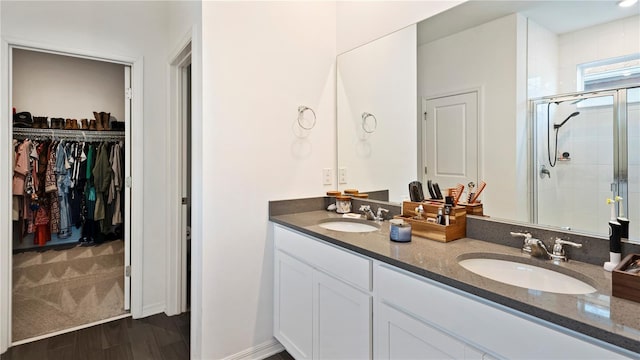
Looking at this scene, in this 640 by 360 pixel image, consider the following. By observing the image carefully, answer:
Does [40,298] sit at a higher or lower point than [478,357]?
lower

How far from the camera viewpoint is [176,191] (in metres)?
2.63

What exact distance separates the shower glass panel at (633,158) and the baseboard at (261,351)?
1.89 metres

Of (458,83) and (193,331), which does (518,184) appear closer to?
(458,83)

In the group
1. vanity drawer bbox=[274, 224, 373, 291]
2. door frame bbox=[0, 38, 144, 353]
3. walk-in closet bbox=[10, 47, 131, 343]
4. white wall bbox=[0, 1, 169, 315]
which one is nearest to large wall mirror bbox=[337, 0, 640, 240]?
vanity drawer bbox=[274, 224, 373, 291]

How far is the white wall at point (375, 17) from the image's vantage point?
5.90ft

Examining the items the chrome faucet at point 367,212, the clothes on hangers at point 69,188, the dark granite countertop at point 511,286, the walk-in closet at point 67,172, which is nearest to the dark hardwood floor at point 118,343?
the walk-in closet at point 67,172

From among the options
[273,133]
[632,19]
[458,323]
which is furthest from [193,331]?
[632,19]

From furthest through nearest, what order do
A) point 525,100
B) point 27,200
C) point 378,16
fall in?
point 27,200
point 378,16
point 525,100

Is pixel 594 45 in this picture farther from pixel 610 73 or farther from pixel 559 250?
pixel 559 250

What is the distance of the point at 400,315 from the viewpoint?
123cm

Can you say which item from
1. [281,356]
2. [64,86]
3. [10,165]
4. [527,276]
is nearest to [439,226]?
[527,276]

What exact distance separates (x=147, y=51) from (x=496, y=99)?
2.55 metres

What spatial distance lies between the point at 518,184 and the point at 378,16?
134cm

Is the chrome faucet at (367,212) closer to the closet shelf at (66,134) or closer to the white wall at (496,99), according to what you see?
the white wall at (496,99)
